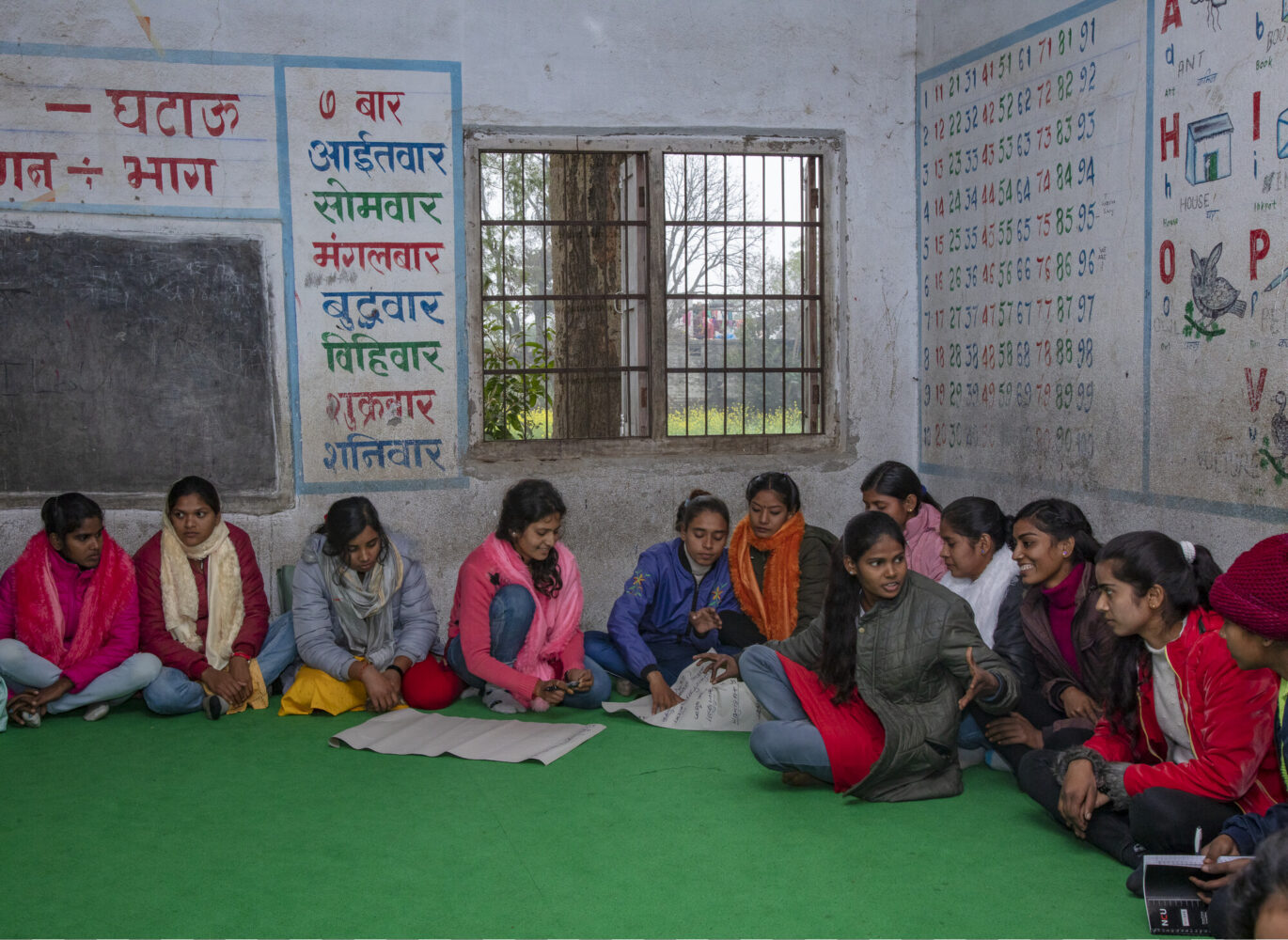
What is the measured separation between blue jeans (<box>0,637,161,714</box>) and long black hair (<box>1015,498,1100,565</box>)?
333 cm

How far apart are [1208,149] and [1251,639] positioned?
2.15m

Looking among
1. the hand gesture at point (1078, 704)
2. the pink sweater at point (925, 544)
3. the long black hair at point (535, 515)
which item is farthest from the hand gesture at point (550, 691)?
the hand gesture at point (1078, 704)

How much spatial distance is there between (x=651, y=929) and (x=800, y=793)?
3.35 ft

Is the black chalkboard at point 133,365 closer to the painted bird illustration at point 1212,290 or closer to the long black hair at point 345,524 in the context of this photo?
the long black hair at point 345,524

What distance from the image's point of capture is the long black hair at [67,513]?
14.9 feet

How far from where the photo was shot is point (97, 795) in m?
3.54

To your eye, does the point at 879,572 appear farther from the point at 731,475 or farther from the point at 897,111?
the point at 897,111

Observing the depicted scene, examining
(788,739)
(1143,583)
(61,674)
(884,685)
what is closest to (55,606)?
(61,674)

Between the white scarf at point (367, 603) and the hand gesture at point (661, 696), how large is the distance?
108cm

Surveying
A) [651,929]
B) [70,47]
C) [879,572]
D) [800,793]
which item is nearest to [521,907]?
[651,929]

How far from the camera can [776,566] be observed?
4789 millimetres

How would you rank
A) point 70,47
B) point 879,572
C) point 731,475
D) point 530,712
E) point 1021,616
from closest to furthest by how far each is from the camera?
point 879,572, point 1021,616, point 530,712, point 70,47, point 731,475

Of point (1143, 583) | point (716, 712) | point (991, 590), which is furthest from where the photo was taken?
point (716, 712)

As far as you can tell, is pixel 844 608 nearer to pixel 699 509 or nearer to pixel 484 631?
pixel 699 509
